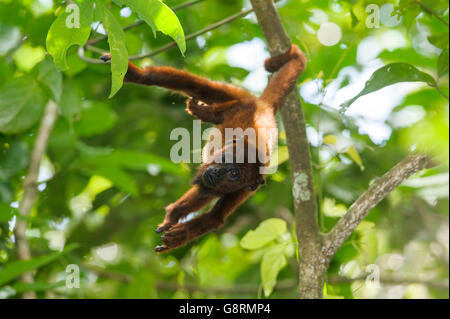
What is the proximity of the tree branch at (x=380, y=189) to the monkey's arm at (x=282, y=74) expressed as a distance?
750mm

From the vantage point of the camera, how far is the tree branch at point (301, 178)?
306 centimetres

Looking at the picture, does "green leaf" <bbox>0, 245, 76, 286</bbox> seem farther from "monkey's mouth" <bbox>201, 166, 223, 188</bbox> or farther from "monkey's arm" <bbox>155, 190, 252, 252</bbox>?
"monkey's mouth" <bbox>201, 166, 223, 188</bbox>

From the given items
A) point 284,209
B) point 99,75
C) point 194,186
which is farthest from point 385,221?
point 99,75

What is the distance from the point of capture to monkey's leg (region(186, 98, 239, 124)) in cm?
308

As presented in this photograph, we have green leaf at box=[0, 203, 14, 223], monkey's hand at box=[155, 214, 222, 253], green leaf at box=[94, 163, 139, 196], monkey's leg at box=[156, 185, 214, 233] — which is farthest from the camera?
green leaf at box=[94, 163, 139, 196]

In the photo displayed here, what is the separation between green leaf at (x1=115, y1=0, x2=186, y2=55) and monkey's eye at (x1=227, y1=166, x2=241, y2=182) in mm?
1185

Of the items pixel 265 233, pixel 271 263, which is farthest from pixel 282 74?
pixel 271 263

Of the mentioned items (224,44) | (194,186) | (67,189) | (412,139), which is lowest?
(412,139)

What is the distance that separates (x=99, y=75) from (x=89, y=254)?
1749 millimetres

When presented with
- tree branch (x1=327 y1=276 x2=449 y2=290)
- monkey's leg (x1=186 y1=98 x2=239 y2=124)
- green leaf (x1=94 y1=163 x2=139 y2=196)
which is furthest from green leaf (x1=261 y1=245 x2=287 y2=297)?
green leaf (x1=94 y1=163 x2=139 y2=196)

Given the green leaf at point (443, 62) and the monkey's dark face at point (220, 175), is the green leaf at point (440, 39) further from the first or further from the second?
the monkey's dark face at point (220, 175)

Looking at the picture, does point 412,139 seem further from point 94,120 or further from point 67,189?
point 67,189

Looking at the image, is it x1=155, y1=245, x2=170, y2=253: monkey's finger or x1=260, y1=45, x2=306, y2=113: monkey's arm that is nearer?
x1=155, y1=245, x2=170, y2=253: monkey's finger

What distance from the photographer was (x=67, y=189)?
4.67 m
